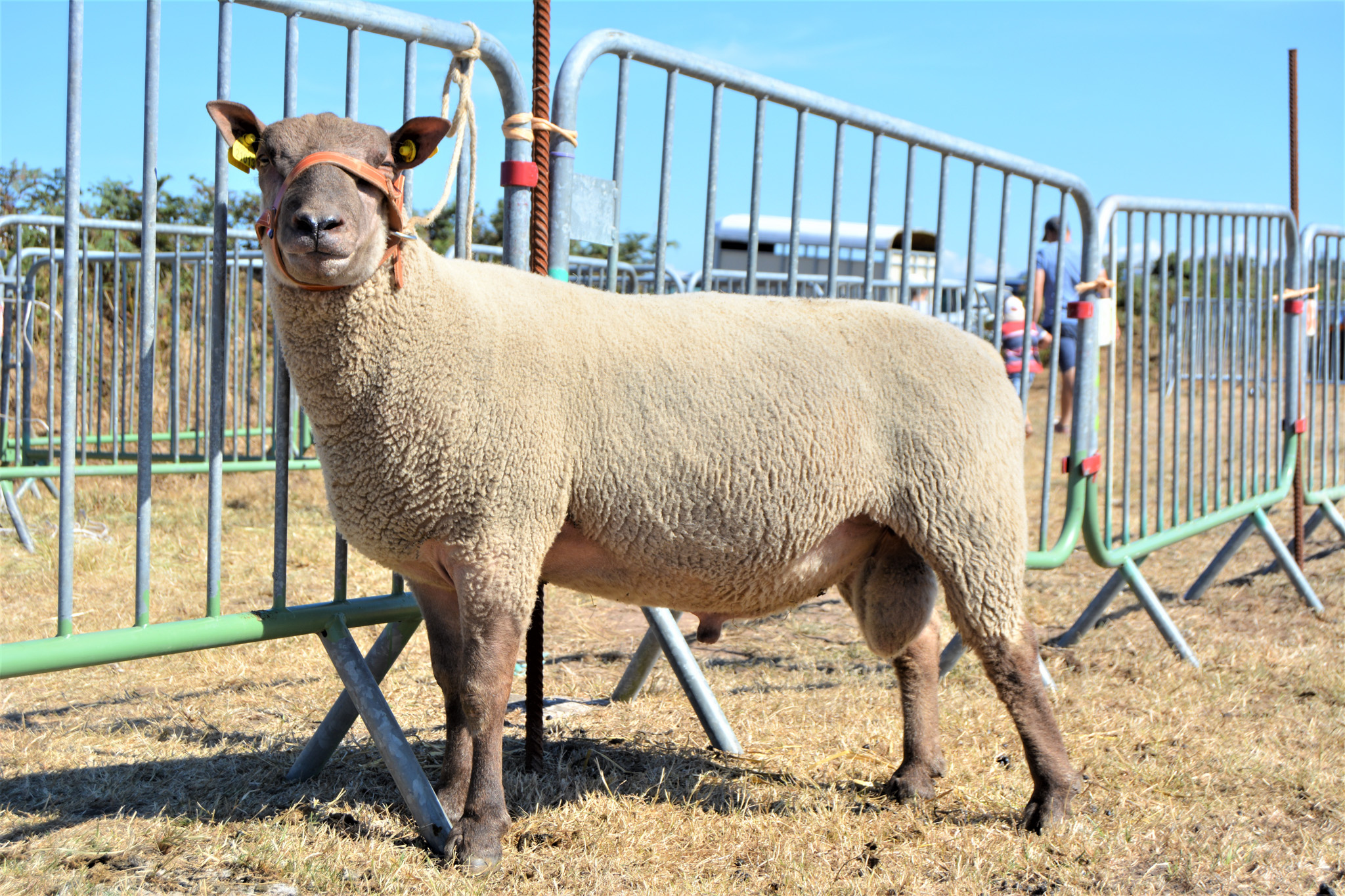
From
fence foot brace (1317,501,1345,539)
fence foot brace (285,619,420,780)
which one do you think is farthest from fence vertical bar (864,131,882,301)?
fence foot brace (1317,501,1345,539)

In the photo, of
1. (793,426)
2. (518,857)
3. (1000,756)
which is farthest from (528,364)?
(1000,756)

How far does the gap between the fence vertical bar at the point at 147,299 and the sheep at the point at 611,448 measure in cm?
19

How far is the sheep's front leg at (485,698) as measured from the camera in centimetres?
237

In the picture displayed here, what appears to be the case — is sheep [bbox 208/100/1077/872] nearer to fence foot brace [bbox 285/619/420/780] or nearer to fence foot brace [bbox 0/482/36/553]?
fence foot brace [bbox 285/619/420/780]

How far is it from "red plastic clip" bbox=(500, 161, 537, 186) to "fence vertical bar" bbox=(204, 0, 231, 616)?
0.74 meters

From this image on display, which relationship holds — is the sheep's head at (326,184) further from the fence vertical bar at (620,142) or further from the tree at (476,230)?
the tree at (476,230)

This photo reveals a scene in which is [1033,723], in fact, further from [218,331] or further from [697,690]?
[218,331]

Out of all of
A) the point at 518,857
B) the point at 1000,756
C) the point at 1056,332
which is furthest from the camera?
the point at 1056,332

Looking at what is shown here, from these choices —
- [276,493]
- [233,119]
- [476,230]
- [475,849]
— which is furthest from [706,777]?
[476,230]

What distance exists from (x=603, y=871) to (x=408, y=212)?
1661 millimetres

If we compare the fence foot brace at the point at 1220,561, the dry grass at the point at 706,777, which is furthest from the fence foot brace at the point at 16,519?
the fence foot brace at the point at 1220,561

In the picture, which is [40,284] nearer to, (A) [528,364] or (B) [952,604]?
(A) [528,364]

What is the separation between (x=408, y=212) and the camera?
249cm

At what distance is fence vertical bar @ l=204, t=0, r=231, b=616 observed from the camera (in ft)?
7.83
